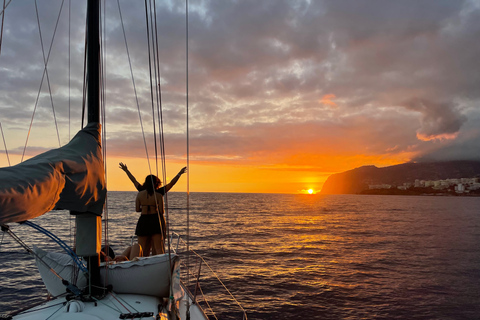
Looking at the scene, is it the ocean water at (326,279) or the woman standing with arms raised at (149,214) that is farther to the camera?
the ocean water at (326,279)

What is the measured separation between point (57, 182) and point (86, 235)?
1.74 m

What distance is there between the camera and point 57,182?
314 cm

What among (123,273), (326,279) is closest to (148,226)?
(123,273)

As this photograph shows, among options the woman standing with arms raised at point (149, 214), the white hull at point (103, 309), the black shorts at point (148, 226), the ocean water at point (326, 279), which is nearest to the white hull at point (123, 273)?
the white hull at point (103, 309)

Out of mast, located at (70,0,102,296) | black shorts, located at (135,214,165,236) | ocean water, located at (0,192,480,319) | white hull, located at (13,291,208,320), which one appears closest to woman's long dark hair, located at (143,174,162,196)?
black shorts, located at (135,214,165,236)

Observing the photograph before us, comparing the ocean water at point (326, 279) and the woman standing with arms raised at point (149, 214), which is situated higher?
the woman standing with arms raised at point (149, 214)

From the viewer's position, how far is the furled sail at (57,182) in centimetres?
260

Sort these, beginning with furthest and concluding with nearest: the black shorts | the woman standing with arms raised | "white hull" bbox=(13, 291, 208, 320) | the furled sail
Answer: the black shorts → the woman standing with arms raised → "white hull" bbox=(13, 291, 208, 320) → the furled sail

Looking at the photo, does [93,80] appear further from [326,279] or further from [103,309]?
[326,279]

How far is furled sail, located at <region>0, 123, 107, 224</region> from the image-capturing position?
2602 millimetres

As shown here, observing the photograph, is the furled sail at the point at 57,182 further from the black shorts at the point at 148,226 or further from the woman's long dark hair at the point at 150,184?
the black shorts at the point at 148,226

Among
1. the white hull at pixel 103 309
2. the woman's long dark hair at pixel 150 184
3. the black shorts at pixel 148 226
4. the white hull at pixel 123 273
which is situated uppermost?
the woman's long dark hair at pixel 150 184

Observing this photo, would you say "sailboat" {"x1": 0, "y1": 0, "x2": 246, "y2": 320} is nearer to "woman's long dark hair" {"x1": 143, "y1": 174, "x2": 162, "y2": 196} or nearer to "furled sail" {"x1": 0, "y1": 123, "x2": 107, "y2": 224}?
"furled sail" {"x1": 0, "y1": 123, "x2": 107, "y2": 224}

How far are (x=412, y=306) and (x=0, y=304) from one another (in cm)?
1486
